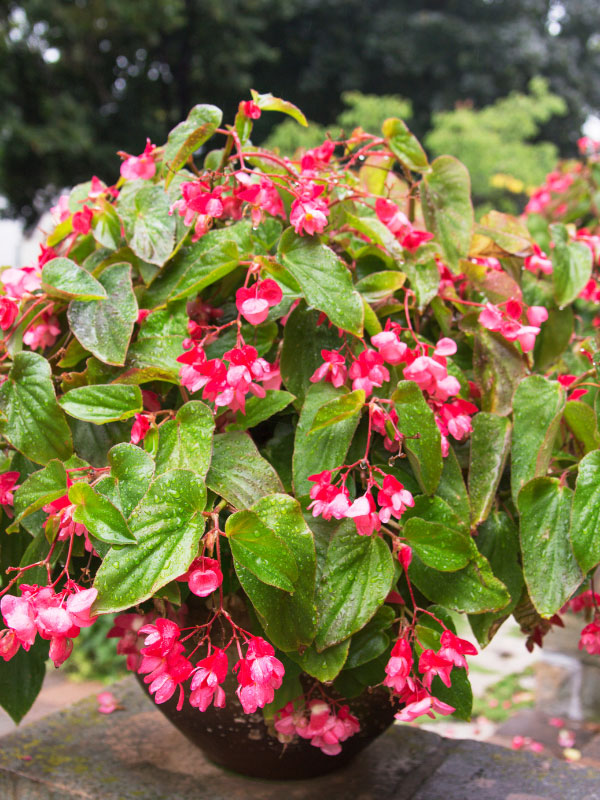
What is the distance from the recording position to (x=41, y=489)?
2.08 ft

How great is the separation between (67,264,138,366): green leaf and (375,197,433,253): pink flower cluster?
26cm

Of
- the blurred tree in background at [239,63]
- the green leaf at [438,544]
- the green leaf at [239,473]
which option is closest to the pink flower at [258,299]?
the green leaf at [239,473]

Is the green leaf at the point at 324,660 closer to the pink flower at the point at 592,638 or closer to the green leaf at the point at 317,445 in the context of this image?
the green leaf at the point at 317,445

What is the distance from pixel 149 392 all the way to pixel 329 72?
862 cm

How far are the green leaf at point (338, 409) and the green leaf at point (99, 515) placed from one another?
0.17 meters

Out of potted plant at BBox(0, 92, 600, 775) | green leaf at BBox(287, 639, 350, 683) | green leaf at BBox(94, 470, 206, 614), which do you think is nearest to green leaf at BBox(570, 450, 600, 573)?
potted plant at BBox(0, 92, 600, 775)

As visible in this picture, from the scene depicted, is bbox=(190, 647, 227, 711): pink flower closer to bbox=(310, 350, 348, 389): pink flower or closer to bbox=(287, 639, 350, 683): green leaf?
bbox=(287, 639, 350, 683): green leaf

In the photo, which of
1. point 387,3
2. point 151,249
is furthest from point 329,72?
point 151,249

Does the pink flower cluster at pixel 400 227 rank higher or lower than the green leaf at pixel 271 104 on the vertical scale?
lower

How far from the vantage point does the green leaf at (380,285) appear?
72 cm

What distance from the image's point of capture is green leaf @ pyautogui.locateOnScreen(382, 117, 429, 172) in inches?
32.5

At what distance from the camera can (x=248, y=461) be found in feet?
2.10

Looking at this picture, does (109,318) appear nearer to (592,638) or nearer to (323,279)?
(323,279)

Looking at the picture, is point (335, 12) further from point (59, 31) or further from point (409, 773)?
point (409, 773)
